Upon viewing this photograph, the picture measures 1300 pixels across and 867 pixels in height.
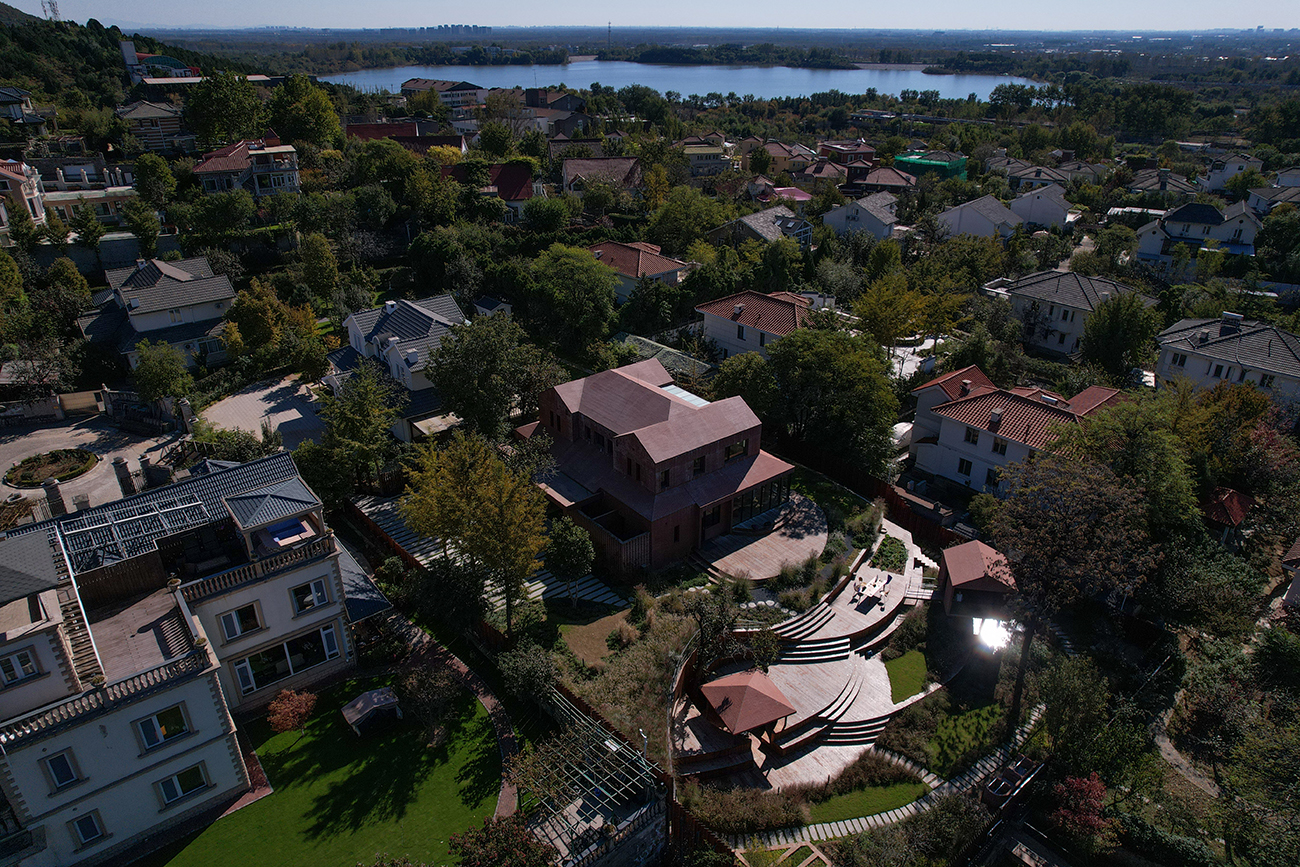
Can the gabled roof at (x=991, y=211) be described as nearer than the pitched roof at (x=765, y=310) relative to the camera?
No

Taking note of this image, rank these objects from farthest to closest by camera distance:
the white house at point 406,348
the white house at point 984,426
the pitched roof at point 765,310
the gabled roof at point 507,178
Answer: the gabled roof at point 507,178 → the pitched roof at point 765,310 → the white house at point 406,348 → the white house at point 984,426

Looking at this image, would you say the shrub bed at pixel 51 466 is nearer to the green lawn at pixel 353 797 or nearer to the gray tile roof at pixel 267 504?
the gray tile roof at pixel 267 504

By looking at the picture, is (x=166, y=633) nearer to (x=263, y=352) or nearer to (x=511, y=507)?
(x=511, y=507)

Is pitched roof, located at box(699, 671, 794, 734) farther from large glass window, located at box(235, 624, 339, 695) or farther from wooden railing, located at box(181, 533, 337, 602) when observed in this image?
wooden railing, located at box(181, 533, 337, 602)

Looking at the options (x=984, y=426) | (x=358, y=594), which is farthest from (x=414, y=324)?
(x=984, y=426)

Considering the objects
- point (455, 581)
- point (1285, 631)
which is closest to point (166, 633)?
point (455, 581)

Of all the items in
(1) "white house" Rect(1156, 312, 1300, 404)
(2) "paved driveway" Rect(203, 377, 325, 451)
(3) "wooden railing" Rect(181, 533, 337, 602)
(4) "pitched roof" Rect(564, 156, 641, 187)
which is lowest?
(2) "paved driveway" Rect(203, 377, 325, 451)

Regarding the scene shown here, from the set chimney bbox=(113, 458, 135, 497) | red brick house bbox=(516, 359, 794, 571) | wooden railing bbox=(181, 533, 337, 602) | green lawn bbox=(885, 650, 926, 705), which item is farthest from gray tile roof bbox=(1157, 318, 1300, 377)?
chimney bbox=(113, 458, 135, 497)

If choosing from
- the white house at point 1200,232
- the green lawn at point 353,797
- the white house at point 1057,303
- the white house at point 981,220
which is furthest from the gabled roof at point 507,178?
the white house at point 1200,232
